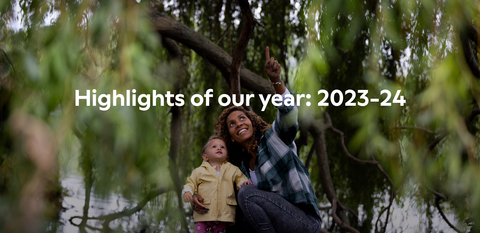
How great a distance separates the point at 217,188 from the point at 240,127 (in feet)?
0.66

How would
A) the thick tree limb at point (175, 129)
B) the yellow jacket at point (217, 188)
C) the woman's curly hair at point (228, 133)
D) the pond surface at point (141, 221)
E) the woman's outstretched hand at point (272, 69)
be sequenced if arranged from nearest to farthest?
the woman's outstretched hand at point (272, 69)
the yellow jacket at point (217, 188)
the woman's curly hair at point (228, 133)
the pond surface at point (141, 221)
the thick tree limb at point (175, 129)

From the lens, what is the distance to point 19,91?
3.70ft

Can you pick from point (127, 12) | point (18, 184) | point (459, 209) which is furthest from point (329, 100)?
point (18, 184)

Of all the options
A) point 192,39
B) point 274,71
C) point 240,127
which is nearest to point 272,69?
point 274,71

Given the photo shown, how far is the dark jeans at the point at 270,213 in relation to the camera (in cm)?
118

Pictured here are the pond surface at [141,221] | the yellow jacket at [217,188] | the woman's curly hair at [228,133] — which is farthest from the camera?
the pond surface at [141,221]

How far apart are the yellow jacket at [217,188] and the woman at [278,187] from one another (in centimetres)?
3

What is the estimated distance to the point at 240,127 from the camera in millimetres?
1310

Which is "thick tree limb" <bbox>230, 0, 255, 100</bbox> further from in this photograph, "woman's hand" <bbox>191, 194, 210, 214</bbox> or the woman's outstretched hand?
"woman's hand" <bbox>191, 194, 210, 214</bbox>

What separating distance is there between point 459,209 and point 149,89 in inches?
70.2

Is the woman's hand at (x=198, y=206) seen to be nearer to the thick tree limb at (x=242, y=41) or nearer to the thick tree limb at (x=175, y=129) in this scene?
the thick tree limb at (x=242, y=41)

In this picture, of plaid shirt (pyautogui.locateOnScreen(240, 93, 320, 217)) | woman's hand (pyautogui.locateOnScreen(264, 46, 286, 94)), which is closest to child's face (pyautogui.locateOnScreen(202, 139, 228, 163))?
plaid shirt (pyautogui.locateOnScreen(240, 93, 320, 217))

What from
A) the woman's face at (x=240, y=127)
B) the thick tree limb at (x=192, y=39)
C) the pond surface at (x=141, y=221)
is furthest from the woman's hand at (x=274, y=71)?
the pond surface at (x=141, y=221)

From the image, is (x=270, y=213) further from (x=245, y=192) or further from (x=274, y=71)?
(x=274, y=71)
